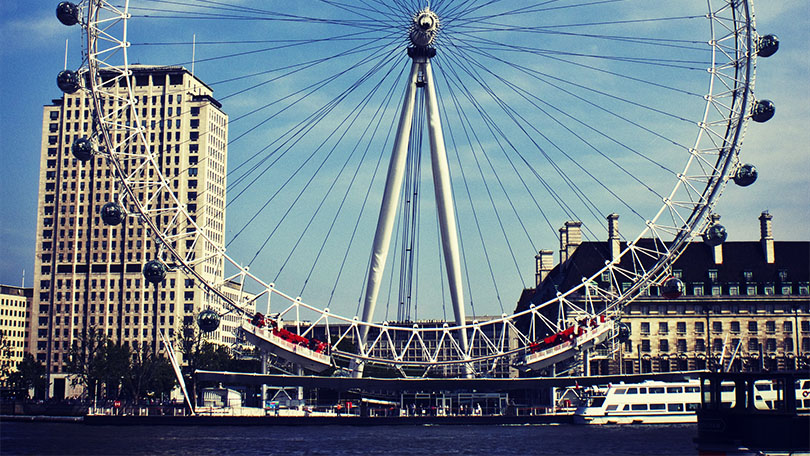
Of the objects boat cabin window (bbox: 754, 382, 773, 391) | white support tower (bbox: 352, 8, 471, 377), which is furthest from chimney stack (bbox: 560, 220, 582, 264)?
boat cabin window (bbox: 754, 382, 773, 391)

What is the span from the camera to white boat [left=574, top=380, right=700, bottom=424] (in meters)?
111

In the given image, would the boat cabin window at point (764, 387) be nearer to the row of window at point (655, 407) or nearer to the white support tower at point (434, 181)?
the white support tower at point (434, 181)

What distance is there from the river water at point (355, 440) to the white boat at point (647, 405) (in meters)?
5.64

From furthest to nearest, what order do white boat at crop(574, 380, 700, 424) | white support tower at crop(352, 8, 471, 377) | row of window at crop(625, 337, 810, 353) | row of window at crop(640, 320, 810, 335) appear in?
row of window at crop(640, 320, 810, 335) < row of window at crop(625, 337, 810, 353) < white boat at crop(574, 380, 700, 424) < white support tower at crop(352, 8, 471, 377)

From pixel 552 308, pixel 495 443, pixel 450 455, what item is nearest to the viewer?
pixel 450 455

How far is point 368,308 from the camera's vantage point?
316ft

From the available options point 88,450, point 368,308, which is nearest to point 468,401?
point 368,308

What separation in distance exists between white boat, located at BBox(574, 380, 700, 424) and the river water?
18.5 ft

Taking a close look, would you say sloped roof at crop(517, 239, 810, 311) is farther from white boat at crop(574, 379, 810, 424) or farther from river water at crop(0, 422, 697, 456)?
river water at crop(0, 422, 697, 456)

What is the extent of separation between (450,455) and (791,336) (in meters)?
96.8

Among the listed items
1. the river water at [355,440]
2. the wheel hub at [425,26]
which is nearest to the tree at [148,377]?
the river water at [355,440]

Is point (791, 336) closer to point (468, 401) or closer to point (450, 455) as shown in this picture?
point (468, 401)

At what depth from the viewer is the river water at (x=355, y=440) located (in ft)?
231

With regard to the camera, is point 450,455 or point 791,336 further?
point 791,336
